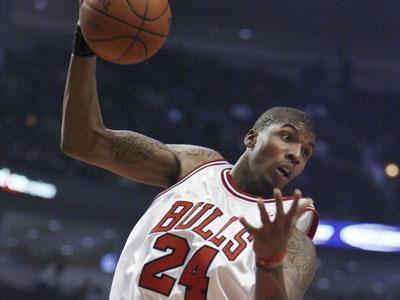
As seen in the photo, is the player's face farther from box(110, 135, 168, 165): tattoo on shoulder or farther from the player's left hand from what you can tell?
the player's left hand

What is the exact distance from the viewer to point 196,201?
2.95 m

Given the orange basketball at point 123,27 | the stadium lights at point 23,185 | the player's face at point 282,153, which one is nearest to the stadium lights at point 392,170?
the stadium lights at point 23,185

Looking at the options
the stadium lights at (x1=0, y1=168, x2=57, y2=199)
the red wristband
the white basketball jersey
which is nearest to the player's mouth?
the white basketball jersey

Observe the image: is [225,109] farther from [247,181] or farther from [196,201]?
[196,201]

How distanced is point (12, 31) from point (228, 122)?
3962mm

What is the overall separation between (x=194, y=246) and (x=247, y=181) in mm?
456

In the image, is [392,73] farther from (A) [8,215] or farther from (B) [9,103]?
(A) [8,215]

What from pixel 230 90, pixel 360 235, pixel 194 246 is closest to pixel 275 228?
pixel 194 246

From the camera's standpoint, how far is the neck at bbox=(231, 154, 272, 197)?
3.01 metres

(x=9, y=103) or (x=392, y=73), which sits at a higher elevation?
(x=392, y=73)

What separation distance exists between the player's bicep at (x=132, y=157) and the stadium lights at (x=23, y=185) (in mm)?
9958

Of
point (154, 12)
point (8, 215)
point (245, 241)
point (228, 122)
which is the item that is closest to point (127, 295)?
point (245, 241)

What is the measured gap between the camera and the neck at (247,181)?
301cm

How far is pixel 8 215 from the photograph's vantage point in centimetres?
1409
